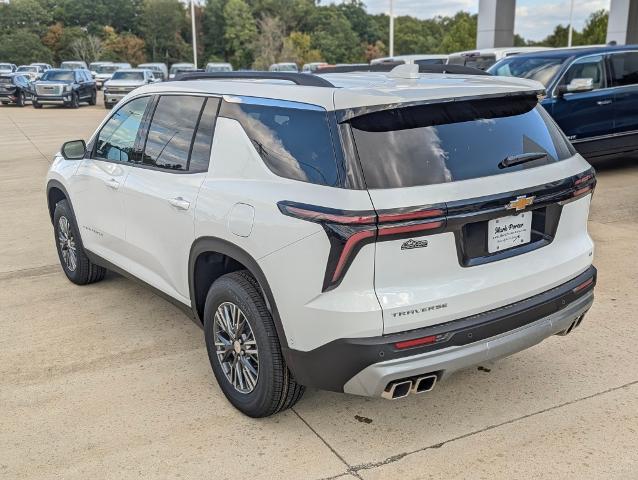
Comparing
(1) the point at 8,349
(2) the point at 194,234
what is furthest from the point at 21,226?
(2) the point at 194,234

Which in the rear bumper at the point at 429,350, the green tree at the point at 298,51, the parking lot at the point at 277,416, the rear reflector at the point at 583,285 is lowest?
the parking lot at the point at 277,416

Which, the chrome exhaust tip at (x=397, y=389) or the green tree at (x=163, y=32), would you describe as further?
the green tree at (x=163, y=32)

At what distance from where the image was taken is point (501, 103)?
327 cm

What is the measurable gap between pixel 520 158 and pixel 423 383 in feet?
3.84

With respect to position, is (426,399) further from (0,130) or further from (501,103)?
(0,130)

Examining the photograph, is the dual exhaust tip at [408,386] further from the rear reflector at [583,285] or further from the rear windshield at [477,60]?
the rear windshield at [477,60]

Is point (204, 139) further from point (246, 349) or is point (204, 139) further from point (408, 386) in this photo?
point (408, 386)

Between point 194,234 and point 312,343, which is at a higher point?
point 194,234

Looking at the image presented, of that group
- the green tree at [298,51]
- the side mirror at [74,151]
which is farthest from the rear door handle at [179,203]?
the green tree at [298,51]

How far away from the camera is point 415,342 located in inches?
111

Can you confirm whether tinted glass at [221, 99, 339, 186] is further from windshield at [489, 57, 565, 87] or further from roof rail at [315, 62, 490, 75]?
windshield at [489, 57, 565, 87]

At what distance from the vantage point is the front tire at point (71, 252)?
5375mm

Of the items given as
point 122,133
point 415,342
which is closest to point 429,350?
point 415,342

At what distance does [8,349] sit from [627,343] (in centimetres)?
410
